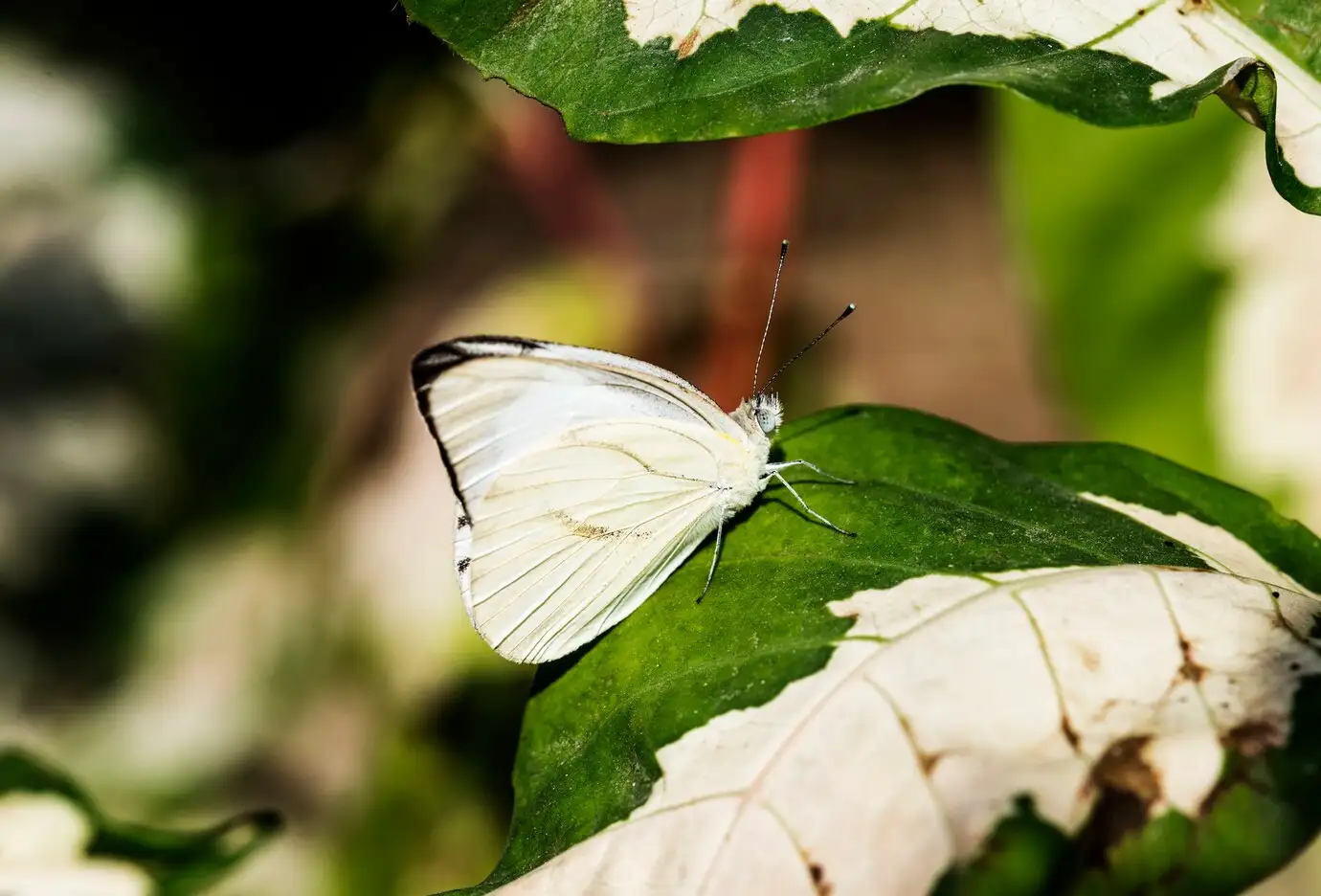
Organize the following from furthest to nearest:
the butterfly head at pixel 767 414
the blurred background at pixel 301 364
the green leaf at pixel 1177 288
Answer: the blurred background at pixel 301 364, the green leaf at pixel 1177 288, the butterfly head at pixel 767 414

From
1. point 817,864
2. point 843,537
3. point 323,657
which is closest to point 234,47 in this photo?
point 323,657

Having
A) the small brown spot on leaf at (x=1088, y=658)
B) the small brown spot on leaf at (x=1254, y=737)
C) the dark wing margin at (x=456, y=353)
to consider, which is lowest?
the dark wing margin at (x=456, y=353)

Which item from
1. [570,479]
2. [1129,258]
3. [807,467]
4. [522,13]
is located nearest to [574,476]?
[570,479]

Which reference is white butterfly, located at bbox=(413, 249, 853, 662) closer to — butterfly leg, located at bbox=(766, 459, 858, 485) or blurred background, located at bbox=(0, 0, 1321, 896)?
butterfly leg, located at bbox=(766, 459, 858, 485)

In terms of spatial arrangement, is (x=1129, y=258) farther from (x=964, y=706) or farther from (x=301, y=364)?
(x=301, y=364)

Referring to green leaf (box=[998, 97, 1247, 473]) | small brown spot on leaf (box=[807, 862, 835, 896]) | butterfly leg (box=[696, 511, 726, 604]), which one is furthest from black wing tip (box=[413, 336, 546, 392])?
green leaf (box=[998, 97, 1247, 473])

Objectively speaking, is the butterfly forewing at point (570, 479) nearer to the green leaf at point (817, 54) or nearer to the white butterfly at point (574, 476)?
the white butterfly at point (574, 476)

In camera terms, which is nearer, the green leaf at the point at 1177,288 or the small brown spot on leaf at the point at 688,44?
the small brown spot on leaf at the point at 688,44

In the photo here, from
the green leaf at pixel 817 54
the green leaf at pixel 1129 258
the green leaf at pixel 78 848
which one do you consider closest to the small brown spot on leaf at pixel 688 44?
the green leaf at pixel 817 54
